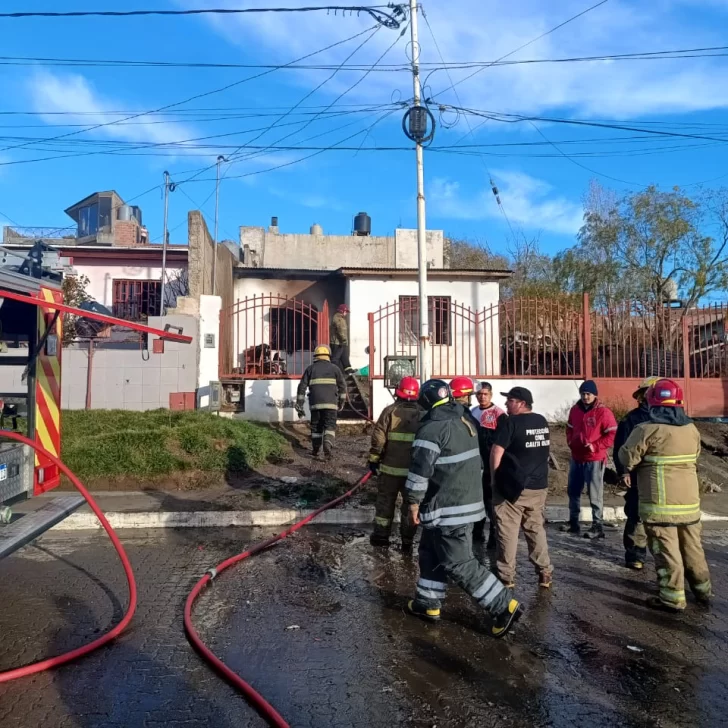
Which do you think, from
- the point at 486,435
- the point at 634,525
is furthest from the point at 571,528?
the point at 486,435

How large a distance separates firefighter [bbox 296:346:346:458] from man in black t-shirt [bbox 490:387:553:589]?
4.86 m

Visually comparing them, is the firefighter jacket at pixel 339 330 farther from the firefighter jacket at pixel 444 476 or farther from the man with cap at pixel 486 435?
the firefighter jacket at pixel 444 476

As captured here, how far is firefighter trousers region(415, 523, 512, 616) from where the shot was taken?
4312 mm

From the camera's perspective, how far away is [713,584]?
5488 mm

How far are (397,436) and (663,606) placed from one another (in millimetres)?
2613

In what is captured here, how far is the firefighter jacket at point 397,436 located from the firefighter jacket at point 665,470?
6.34 feet

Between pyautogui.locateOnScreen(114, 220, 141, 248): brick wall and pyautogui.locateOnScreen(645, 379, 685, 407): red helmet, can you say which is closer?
pyautogui.locateOnScreen(645, 379, 685, 407): red helmet

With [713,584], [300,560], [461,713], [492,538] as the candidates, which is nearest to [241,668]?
[461,713]

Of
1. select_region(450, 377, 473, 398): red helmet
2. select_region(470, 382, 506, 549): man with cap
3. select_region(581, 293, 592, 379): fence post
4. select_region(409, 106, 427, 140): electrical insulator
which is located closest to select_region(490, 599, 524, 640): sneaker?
select_region(470, 382, 506, 549): man with cap

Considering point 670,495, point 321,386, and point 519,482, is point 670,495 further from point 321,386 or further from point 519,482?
point 321,386

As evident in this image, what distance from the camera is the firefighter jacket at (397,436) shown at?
6.15 m

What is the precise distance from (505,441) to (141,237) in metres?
24.9

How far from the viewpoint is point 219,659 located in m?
3.98

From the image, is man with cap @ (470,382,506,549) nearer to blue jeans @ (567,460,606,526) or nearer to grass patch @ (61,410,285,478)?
blue jeans @ (567,460,606,526)
